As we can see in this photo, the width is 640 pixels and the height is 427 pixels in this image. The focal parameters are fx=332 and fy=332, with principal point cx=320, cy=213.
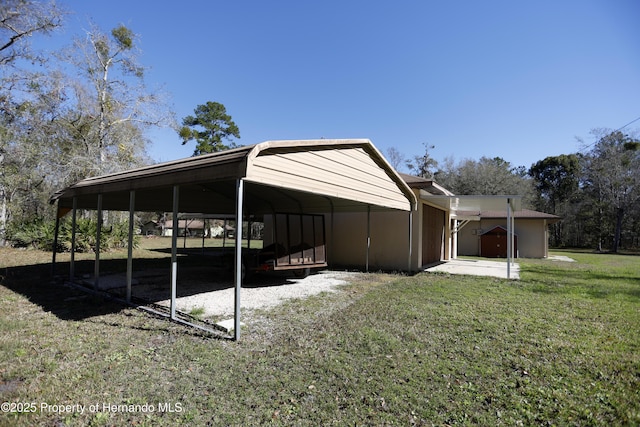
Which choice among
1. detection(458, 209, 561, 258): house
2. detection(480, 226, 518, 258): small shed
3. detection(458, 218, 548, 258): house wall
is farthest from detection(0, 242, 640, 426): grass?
detection(458, 218, 548, 258): house wall

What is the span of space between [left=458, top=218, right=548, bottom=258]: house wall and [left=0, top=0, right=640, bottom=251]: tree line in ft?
41.7

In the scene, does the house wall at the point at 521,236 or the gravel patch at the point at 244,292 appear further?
the house wall at the point at 521,236

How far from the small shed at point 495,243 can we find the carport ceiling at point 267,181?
1191cm

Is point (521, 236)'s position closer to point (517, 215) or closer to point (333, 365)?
point (517, 215)

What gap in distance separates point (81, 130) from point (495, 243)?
26.1m

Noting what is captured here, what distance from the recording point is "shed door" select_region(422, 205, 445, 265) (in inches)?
488

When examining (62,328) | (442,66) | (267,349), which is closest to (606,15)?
(442,66)

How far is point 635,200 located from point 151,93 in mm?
38971

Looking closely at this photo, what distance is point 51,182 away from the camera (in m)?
19.9

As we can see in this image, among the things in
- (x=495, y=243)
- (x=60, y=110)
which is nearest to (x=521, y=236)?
(x=495, y=243)

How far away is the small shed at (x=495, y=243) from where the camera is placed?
19.3m

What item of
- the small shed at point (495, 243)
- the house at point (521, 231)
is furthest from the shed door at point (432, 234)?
the small shed at point (495, 243)

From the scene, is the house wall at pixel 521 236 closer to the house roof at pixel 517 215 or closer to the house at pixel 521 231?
the house at pixel 521 231

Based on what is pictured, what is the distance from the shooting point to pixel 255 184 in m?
7.30
